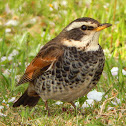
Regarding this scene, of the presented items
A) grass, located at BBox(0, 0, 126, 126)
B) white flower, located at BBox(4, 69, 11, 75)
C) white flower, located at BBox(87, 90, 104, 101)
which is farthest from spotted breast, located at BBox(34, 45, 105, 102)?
white flower, located at BBox(4, 69, 11, 75)

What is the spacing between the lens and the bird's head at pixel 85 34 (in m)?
4.88

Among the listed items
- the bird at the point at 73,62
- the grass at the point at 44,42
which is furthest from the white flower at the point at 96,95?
the bird at the point at 73,62

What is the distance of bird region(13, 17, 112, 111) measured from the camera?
4.82 metres

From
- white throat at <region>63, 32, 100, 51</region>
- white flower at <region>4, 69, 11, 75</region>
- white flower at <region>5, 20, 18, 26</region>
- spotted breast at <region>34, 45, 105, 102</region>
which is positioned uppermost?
white flower at <region>5, 20, 18, 26</region>

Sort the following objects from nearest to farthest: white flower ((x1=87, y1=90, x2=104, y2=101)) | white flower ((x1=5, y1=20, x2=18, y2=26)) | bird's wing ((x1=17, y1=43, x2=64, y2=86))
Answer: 1. bird's wing ((x1=17, y1=43, x2=64, y2=86))
2. white flower ((x1=87, y1=90, x2=104, y2=101))
3. white flower ((x1=5, y1=20, x2=18, y2=26))

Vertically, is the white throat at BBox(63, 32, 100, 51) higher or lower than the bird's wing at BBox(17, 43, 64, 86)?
higher

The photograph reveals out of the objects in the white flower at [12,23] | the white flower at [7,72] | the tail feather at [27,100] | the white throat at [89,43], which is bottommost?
the tail feather at [27,100]

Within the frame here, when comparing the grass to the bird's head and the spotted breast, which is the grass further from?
the bird's head

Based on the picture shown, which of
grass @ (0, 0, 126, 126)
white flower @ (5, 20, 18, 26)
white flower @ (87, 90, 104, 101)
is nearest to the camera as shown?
grass @ (0, 0, 126, 126)

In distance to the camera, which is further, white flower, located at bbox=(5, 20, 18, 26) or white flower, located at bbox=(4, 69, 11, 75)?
white flower, located at bbox=(5, 20, 18, 26)

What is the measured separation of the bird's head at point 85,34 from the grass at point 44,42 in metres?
0.74

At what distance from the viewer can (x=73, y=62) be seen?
4828 millimetres

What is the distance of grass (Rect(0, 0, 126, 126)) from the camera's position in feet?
15.4

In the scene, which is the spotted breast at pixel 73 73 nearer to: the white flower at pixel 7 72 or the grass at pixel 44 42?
the grass at pixel 44 42
